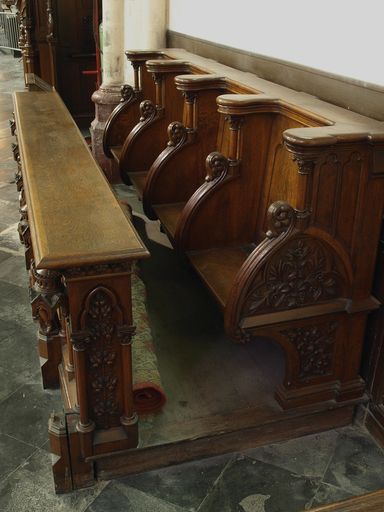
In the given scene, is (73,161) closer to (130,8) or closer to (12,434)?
(12,434)

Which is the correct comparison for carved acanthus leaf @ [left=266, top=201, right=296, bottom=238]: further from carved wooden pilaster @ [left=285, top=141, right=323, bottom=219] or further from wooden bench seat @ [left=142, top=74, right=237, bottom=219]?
wooden bench seat @ [left=142, top=74, right=237, bottom=219]

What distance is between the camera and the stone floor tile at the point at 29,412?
2070mm

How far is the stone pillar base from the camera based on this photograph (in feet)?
14.7

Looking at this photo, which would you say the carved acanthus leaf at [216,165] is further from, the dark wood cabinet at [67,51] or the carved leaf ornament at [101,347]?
the dark wood cabinet at [67,51]

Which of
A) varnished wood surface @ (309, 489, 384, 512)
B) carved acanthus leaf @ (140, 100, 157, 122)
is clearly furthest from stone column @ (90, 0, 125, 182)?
varnished wood surface @ (309, 489, 384, 512)

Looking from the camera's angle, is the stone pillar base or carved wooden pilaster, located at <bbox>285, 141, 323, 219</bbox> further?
the stone pillar base

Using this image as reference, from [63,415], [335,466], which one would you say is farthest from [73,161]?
[335,466]

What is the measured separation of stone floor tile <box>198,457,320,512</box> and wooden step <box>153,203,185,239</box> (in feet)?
3.64

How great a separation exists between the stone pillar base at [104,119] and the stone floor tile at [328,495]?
10.3 feet

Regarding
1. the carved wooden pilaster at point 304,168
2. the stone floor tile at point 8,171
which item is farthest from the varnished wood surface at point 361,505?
the stone floor tile at point 8,171

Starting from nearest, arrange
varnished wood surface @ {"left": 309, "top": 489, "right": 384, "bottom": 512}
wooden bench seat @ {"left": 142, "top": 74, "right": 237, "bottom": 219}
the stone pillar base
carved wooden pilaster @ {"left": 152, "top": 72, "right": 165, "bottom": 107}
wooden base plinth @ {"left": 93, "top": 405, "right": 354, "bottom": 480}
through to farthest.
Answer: varnished wood surface @ {"left": 309, "top": 489, "right": 384, "bottom": 512} < wooden base plinth @ {"left": 93, "top": 405, "right": 354, "bottom": 480} < wooden bench seat @ {"left": 142, "top": 74, "right": 237, "bottom": 219} < carved wooden pilaster @ {"left": 152, "top": 72, "right": 165, "bottom": 107} < the stone pillar base

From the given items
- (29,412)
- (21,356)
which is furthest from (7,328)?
(29,412)

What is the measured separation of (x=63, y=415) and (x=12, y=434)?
0.36m

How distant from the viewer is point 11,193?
4.73 meters
